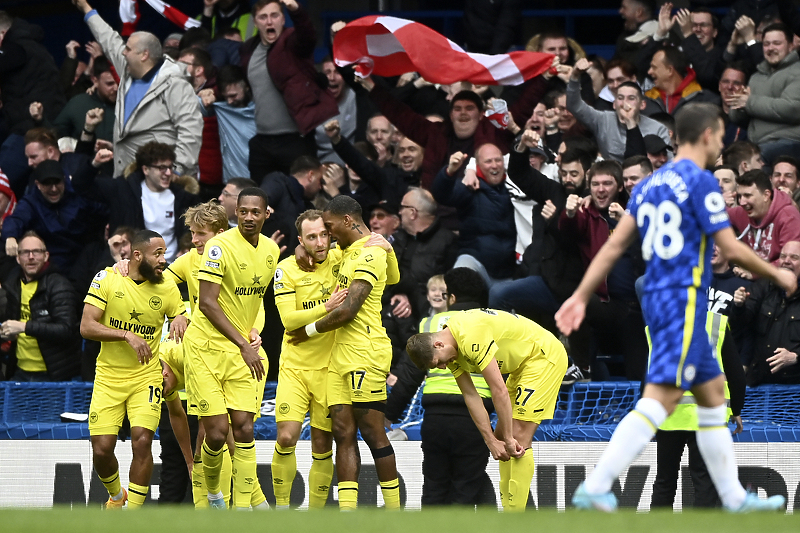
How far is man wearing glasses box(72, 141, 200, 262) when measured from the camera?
1135 cm

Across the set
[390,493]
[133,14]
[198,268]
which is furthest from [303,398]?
[133,14]

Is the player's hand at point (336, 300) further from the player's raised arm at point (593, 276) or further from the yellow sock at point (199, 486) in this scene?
the player's raised arm at point (593, 276)

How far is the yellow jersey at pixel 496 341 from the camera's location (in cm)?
770

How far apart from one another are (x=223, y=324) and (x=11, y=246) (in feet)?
13.2

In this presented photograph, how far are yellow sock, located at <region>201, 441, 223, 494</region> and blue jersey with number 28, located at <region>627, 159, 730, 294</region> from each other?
431 centimetres

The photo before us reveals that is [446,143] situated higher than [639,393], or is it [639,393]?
[446,143]

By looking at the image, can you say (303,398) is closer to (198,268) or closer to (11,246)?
(198,268)

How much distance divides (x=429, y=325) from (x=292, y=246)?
8.92 feet

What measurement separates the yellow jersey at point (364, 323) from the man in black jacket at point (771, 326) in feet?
10.4

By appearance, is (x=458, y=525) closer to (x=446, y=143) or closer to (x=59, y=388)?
(x=59, y=388)

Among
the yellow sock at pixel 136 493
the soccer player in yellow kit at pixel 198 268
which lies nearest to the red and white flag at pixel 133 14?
the soccer player in yellow kit at pixel 198 268

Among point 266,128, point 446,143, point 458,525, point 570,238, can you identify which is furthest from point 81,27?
point 458,525

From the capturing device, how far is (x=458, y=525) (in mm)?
4727

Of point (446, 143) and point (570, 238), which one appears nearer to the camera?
point (570, 238)
